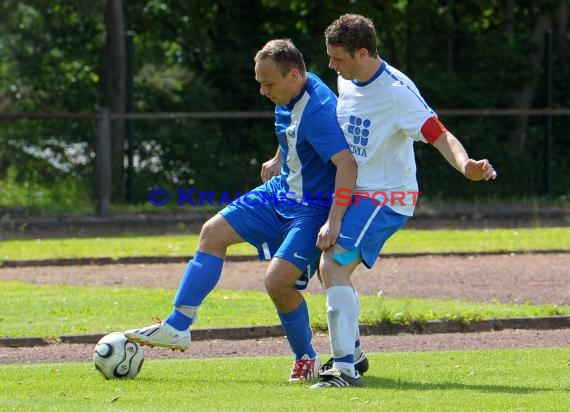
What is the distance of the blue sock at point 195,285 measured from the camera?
740cm

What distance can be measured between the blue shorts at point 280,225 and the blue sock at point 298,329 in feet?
0.56

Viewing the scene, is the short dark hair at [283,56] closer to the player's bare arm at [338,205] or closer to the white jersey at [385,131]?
the white jersey at [385,131]

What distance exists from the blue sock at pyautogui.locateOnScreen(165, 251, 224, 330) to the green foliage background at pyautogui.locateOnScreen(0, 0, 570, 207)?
12.4 m

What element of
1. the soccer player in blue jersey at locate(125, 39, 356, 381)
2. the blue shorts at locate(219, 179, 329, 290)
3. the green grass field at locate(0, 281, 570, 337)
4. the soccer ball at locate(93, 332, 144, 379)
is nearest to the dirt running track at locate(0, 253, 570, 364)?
the green grass field at locate(0, 281, 570, 337)

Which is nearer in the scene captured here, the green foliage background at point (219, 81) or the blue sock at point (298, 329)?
the blue sock at point (298, 329)

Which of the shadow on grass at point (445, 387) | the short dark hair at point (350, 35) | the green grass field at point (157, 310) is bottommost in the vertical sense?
the green grass field at point (157, 310)

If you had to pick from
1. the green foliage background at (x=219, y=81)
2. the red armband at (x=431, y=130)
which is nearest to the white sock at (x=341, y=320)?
the red armband at (x=431, y=130)

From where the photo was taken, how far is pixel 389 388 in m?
7.13

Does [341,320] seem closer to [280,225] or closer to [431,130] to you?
[280,225]

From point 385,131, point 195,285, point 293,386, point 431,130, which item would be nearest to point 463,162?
point 431,130

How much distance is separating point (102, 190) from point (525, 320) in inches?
389

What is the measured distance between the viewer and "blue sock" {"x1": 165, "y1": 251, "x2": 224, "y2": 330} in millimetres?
7402

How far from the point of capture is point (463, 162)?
699cm

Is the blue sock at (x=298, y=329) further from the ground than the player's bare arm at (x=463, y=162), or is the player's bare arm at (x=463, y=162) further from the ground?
the player's bare arm at (x=463, y=162)
